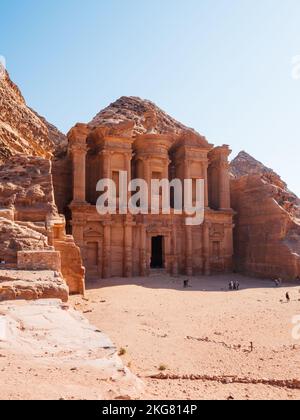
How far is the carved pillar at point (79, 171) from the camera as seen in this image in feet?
88.1

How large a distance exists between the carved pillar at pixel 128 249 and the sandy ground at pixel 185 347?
187 inches

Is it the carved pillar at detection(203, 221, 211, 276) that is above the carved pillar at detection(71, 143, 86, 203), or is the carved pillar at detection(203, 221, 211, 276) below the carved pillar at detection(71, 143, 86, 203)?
below

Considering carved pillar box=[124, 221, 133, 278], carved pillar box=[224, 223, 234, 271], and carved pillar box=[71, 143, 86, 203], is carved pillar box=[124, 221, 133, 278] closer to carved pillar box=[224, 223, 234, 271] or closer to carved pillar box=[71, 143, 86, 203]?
carved pillar box=[71, 143, 86, 203]

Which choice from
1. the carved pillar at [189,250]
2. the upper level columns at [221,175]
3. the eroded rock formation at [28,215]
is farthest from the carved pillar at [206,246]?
the eroded rock formation at [28,215]

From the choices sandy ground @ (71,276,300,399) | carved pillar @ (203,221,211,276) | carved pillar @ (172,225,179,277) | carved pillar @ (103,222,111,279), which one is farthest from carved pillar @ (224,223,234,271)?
carved pillar @ (103,222,111,279)

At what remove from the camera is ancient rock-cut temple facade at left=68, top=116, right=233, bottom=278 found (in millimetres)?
26500

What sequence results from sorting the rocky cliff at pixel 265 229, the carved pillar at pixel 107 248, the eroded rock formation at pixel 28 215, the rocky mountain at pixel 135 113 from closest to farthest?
the eroded rock formation at pixel 28 215 < the carved pillar at pixel 107 248 < the rocky cliff at pixel 265 229 < the rocky mountain at pixel 135 113

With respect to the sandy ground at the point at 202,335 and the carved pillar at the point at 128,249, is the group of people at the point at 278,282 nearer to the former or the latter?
the sandy ground at the point at 202,335

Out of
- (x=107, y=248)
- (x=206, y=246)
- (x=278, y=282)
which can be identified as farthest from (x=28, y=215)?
(x=206, y=246)

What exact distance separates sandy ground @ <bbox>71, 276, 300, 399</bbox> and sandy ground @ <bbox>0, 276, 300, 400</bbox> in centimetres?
2

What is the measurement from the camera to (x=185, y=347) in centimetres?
1012
